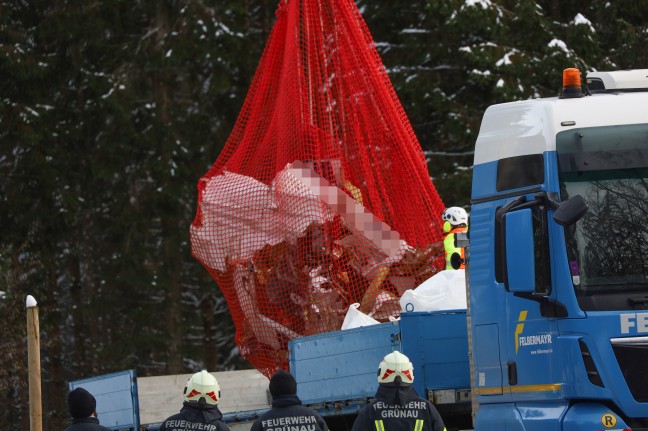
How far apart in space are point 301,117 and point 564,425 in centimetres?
622

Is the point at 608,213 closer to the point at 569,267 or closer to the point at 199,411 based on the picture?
the point at 569,267

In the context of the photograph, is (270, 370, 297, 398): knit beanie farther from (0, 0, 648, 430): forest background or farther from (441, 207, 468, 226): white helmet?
(0, 0, 648, 430): forest background

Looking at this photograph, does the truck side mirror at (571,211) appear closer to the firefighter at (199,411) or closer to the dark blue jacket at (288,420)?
the dark blue jacket at (288,420)

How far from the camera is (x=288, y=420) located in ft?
26.8

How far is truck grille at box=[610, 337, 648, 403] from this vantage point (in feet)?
25.9

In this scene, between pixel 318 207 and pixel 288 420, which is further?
pixel 318 207

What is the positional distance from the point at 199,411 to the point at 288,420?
63 cm

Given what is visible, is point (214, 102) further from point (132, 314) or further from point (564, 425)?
point (564, 425)

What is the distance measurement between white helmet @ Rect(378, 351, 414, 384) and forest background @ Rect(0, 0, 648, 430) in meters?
17.5

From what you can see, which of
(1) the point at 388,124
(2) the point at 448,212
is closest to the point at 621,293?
(2) the point at 448,212

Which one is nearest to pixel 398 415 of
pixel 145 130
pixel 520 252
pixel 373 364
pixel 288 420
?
pixel 288 420

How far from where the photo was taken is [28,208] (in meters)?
32.5

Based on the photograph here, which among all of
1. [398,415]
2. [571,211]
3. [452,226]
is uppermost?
[452,226]

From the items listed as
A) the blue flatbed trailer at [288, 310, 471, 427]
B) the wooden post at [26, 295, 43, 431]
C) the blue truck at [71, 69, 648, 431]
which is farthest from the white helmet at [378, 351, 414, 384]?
the wooden post at [26, 295, 43, 431]
